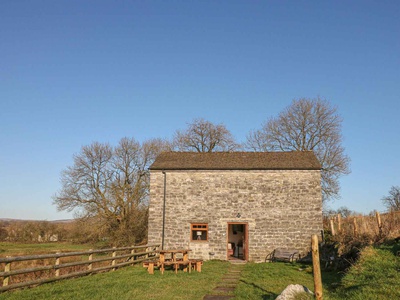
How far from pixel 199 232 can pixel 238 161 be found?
14.8 feet

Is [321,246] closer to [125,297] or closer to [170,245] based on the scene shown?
[170,245]

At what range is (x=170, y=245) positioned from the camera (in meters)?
18.5

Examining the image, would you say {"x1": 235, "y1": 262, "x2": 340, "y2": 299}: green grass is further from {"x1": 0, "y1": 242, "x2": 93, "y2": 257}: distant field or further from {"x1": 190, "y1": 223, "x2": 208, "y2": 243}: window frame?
{"x1": 0, "y1": 242, "x2": 93, "y2": 257}: distant field

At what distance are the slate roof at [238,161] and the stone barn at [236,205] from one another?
0.18 ft

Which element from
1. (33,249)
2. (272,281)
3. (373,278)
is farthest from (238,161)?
(33,249)

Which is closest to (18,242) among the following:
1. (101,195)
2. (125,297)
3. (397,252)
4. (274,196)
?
(101,195)

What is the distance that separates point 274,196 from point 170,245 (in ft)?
20.1

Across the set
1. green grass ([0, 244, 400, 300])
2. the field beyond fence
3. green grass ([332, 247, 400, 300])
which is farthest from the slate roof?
green grass ([332, 247, 400, 300])

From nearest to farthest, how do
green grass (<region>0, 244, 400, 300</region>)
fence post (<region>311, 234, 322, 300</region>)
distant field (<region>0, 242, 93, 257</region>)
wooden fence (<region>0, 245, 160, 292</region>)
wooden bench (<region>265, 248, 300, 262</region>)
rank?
fence post (<region>311, 234, 322, 300</region>)
green grass (<region>0, 244, 400, 300</region>)
wooden fence (<region>0, 245, 160, 292</region>)
wooden bench (<region>265, 248, 300, 262</region>)
distant field (<region>0, 242, 93, 257</region>)

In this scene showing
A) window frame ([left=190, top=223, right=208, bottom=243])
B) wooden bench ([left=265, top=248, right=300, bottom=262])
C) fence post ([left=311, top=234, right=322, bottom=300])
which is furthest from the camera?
window frame ([left=190, top=223, right=208, bottom=243])

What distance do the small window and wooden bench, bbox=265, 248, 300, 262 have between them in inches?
135

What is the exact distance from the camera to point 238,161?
64.7 ft

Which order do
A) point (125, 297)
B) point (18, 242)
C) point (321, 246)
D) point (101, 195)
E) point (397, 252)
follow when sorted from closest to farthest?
point (125, 297) → point (397, 252) → point (321, 246) → point (101, 195) → point (18, 242)

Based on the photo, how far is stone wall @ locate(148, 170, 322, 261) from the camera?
18094mm
